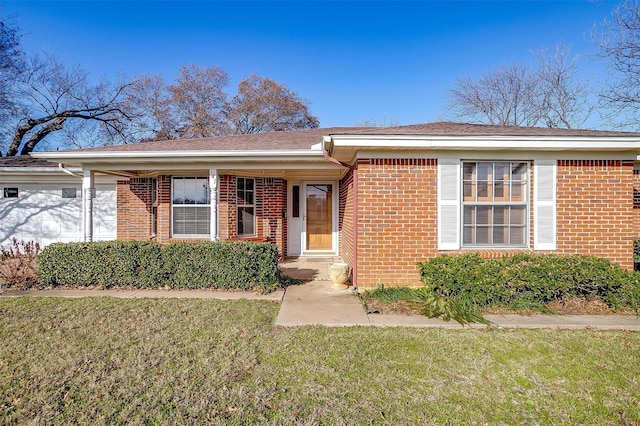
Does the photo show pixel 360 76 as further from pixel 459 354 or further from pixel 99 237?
pixel 459 354

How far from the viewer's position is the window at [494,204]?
19.7ft

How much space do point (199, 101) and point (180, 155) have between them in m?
20.8

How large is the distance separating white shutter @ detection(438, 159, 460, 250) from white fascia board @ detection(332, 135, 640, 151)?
42 centimetres

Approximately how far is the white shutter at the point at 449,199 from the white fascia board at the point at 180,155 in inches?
98.9

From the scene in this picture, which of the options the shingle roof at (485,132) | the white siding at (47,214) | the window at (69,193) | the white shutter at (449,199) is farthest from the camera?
the window at (69,193)

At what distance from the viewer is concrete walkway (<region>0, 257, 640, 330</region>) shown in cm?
445

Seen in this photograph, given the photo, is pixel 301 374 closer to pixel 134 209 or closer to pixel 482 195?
pixel 482 195

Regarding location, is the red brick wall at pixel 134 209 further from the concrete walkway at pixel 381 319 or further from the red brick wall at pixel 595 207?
the red brick wall at pixel 595 207

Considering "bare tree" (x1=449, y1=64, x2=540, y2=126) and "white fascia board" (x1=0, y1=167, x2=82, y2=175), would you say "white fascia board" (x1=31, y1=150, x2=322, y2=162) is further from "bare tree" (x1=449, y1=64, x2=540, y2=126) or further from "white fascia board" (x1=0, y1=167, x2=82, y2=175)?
"bare tree" (x1=449, y1=64, x2=540, y2=126)

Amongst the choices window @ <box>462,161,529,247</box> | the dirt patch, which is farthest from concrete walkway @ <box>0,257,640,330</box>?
window @ <box>462,161,529,247</box>

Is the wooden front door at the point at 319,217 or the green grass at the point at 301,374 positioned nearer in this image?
the green grass at the point at 301,374

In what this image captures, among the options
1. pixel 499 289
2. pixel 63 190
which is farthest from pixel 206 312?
pixel 63 190

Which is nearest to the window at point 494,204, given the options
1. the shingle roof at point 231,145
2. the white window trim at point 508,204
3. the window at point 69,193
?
the white window trim at point 508,204

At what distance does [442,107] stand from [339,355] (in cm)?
2548
